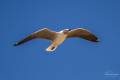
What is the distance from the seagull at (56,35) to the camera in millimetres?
7035

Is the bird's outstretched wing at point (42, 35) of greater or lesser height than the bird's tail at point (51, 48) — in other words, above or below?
above

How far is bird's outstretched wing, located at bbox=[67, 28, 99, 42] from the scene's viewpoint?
7141 mm

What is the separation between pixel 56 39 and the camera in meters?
7.07

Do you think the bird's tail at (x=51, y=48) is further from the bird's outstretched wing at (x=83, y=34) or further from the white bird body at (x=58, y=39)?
the bird's outstretched wing at (x=83, y=34)

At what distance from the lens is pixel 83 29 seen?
23.5 ft

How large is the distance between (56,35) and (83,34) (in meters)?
0.30

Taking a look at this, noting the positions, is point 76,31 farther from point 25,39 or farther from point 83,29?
point 25,39

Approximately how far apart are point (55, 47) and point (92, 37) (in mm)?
423

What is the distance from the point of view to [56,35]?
7.09 m

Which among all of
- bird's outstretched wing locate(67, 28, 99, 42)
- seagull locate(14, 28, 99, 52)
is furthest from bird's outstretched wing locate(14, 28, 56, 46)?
bird's outstretched wing locate(67, 28, 99, 42)

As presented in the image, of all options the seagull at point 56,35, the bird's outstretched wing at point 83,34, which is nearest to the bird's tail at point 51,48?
the seagull at point 56,35

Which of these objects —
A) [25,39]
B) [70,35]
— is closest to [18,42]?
[25,39]

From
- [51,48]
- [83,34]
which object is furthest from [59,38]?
[83,34]

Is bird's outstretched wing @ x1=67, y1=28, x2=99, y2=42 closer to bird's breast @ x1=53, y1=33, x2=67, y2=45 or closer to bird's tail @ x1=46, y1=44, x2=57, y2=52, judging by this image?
bird's breast @ x1=53, y1=33, x2=67, y2=45
